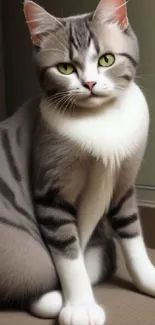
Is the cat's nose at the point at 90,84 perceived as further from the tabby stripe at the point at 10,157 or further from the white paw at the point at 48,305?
the white paw at the point at 48,305

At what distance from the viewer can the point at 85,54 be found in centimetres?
95

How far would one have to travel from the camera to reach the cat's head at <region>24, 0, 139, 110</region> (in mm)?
943

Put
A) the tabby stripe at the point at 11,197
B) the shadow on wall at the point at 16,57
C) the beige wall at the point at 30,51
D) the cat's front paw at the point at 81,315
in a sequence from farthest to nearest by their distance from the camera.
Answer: the shadow on wall at the point at 16,57, the beige wall at the point at 30,51, the tabby stripe at the point at 11,197, the cat's front paw at the point at 81,315

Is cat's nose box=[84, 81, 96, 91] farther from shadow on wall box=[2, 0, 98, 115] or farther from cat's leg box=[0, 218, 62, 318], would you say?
shadow on wall box=[2, 0, 98, 115]

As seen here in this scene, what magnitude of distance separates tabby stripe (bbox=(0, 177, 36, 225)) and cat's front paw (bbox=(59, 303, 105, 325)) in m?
0.19

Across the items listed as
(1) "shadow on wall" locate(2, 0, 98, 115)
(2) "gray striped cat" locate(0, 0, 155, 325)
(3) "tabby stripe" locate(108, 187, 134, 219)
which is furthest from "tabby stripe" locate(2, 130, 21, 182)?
(1) "shadow on wall" locate(2, 0, 98, 115)

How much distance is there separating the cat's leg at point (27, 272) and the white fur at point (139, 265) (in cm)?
17

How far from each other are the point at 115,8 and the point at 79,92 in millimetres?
179

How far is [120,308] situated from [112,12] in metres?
0.58

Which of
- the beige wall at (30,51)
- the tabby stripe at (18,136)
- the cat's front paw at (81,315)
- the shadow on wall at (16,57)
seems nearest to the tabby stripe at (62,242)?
the cat's front paw at (81,315)

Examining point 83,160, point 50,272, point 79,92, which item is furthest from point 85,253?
point 79,92

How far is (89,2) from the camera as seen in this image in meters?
1.71

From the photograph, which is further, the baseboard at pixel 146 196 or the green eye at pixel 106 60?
the baseboard at pixel 146 196

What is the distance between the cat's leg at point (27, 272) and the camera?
0.97 metres
